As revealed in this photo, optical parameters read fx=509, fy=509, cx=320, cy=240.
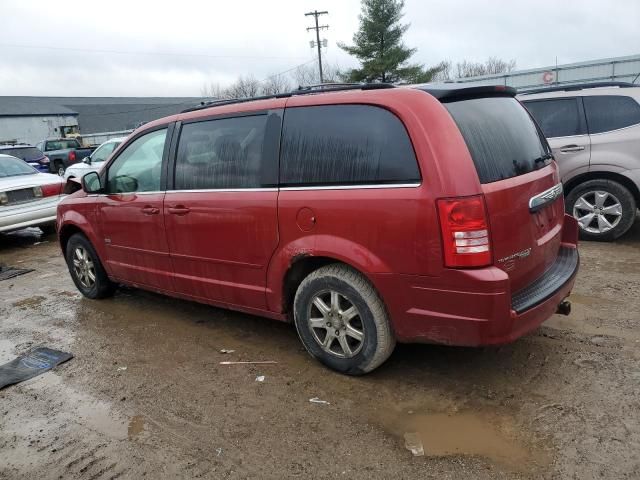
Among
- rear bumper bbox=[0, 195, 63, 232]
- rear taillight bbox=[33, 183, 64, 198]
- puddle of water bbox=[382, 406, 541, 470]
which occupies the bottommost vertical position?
puddle of water bbox=[382, 406, 541, 470]

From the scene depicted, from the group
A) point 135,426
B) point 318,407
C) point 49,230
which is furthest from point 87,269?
point 49,230

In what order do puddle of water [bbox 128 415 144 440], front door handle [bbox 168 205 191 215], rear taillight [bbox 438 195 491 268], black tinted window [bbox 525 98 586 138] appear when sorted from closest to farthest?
rear taillight [bbox 438 195 491 268]
puddle of water [bbox 128 415 144 440]
front door handle [bbox 168 205 191 215]
black tinted window [bbox 525 98 586 138]

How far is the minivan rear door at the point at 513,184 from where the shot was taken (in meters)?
2.82

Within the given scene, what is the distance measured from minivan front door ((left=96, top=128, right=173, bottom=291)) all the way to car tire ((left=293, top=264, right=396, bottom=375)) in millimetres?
1511

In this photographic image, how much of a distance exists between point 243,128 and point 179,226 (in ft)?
3.19

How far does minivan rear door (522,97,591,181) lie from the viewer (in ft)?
20.4

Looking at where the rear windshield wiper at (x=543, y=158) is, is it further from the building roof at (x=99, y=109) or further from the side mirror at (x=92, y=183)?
the building roof at (x=99, y=109)

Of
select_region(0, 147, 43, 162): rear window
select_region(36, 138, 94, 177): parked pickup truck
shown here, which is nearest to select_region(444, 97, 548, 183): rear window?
select_region(0, 147, 43, 162): rear window

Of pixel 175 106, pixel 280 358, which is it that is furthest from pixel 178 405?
pixel 175 106

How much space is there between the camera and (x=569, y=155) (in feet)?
20.6

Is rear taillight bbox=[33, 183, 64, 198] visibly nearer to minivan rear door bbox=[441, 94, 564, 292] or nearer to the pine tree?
minivan rear door bbox=[441, 94, 564, 292]

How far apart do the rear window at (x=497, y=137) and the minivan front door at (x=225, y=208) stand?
1.26 m

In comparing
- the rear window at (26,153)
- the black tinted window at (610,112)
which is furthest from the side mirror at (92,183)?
the rear window at (26,153)

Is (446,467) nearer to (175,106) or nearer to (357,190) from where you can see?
(357,190)
